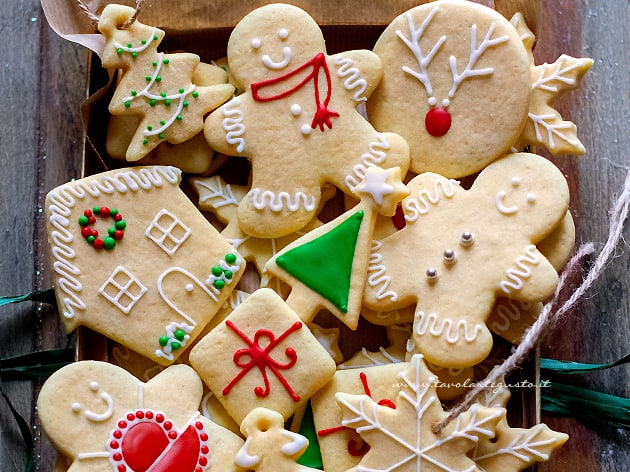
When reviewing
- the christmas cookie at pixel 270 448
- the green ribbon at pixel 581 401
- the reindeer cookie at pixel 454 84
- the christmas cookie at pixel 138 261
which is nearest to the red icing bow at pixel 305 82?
the reindeer cookie at pixel 454 84

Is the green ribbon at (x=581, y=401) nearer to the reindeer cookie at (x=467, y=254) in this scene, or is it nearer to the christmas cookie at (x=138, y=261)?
the reindeer cookie at (x=467, y=254)

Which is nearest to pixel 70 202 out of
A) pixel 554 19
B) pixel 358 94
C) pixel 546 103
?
pixel 358 94

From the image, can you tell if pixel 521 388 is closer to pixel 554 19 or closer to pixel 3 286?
pixel 554 19

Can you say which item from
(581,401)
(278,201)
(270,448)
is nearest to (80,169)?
(278,201)

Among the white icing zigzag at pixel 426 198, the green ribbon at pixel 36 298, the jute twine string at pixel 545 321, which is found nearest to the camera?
the jute twine string at pixel 545 321

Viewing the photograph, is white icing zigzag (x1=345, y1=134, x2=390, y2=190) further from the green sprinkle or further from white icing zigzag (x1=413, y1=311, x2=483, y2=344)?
the green sprinkle
